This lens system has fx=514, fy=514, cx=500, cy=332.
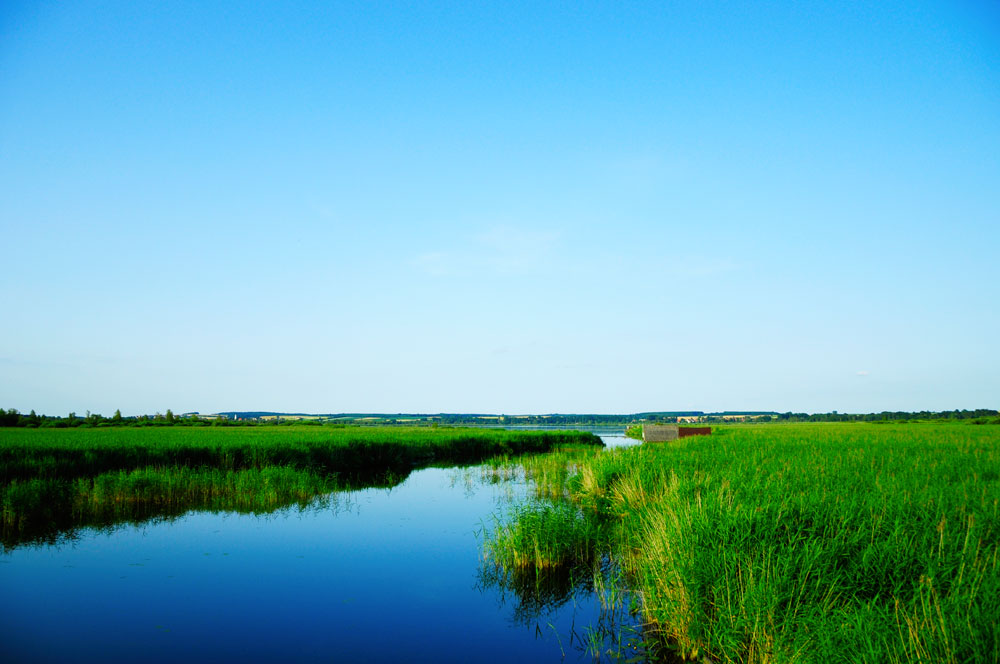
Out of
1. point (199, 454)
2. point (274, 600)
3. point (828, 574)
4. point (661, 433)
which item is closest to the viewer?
point (828, 574)

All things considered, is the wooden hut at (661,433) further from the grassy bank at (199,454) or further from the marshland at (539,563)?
the marshland at (539,563)

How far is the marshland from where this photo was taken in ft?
18.7

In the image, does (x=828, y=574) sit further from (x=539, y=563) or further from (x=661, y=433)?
(x=661, y=433)

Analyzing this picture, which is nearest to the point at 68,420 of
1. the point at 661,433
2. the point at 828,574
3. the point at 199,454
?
the point at 199,454

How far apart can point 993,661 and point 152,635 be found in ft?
34.4

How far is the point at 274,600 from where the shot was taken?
9711 millimetres

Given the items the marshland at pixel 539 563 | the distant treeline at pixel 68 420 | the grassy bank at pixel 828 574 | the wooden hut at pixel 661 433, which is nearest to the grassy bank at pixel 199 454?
the marshland at pixel 539 563

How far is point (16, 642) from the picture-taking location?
779 centimetres

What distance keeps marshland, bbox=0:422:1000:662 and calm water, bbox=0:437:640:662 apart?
0.06m

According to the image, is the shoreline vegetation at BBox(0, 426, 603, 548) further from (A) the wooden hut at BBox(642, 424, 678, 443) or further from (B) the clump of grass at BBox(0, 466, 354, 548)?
(A) the wooden hut at BBox(642, 424, 678, 443)

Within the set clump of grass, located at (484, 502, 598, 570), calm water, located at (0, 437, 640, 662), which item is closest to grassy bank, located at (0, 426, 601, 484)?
calm water, located at (0, 437, 640, 662)

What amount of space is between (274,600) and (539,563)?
519 centimetres

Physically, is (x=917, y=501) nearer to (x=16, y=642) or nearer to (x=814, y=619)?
(x=814, y=619)

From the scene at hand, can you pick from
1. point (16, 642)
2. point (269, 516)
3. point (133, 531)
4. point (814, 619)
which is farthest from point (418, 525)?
point (814, 619)
